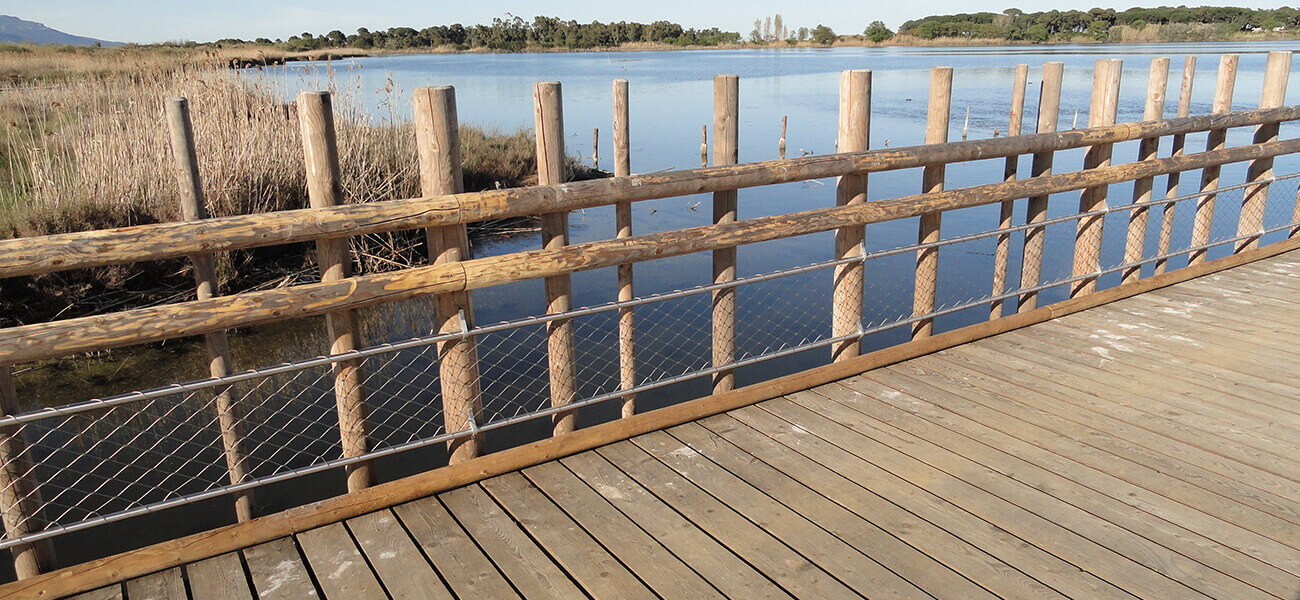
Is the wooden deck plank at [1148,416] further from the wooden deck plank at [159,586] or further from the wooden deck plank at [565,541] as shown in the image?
the wooden deck plank at [159,586]

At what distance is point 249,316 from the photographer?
254cm

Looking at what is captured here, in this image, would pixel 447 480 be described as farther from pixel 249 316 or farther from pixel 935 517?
pixel 935 517

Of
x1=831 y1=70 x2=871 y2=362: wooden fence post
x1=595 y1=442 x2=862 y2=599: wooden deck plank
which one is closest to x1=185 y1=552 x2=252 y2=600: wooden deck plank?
x1=595 y1=442 x2=862 y2=599: wooden deck plank

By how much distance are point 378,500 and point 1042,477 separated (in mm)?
2172

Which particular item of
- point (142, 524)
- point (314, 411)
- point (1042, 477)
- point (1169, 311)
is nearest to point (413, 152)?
point (314, 411)

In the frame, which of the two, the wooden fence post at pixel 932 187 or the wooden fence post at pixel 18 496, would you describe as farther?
the wooden fence post at pixel 932 187

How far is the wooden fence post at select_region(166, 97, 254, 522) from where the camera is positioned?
253 cm

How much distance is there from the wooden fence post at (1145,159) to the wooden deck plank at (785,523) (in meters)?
3.33

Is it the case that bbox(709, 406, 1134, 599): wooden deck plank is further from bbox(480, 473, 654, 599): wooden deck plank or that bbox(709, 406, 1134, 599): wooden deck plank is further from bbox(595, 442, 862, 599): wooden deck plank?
bbox(480, 473, 654, 599): wooden deck plank

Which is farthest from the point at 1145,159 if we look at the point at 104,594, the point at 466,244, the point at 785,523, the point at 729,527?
the point at 104,594

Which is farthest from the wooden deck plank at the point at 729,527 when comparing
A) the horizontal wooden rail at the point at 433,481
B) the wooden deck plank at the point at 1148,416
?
the wooden deck plank at the point at 1148,416

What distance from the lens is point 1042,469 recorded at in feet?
9.89

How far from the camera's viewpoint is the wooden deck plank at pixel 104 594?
239cm

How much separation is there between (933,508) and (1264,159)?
448 cm
